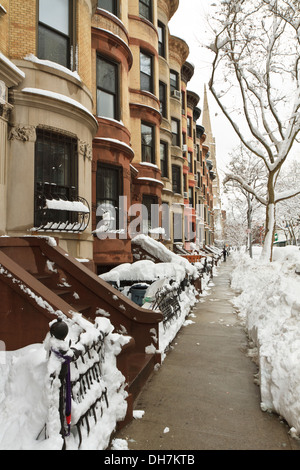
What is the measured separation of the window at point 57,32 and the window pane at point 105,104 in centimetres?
280

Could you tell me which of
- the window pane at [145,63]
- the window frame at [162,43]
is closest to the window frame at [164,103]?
the window frame at [162,43]

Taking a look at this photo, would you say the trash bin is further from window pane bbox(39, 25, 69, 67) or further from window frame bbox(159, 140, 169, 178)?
window frame bbox(159, 140, 169, 178)

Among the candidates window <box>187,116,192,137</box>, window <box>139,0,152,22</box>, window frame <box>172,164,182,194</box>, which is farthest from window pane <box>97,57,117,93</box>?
window <box>187,116,192,137</box>

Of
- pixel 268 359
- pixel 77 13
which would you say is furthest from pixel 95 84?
pixel 268 359

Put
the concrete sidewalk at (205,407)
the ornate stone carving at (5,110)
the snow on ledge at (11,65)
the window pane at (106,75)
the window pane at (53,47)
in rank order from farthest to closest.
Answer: the window pane at (106,75) < the window pane at (53,47) < the ornate stone carving at (5,110) < the snow on ledge at (11,65) < the concrete sidewalk at (205,407)

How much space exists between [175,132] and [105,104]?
13.0m

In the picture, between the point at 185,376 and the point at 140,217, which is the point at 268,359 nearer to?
the point at 185,376

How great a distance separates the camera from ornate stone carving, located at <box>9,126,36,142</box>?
21.3 feet

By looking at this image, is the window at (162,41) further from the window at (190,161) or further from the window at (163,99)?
the window at (190,161)

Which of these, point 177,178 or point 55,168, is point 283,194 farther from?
point 55,168

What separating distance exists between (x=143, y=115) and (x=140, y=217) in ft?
16.0

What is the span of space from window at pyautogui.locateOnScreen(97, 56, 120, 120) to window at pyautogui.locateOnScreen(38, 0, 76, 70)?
267 centimetres

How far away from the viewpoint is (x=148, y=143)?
53.9 feet

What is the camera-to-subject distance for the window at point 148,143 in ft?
53.0
